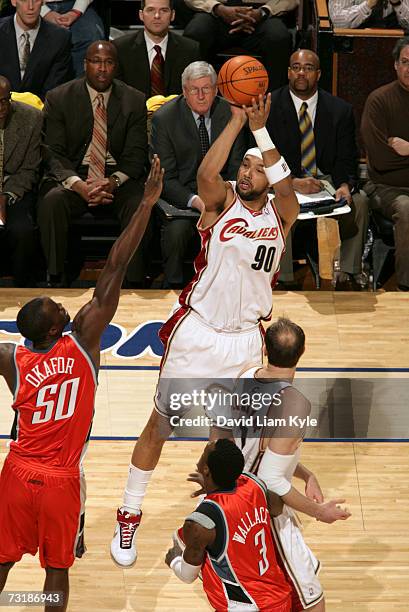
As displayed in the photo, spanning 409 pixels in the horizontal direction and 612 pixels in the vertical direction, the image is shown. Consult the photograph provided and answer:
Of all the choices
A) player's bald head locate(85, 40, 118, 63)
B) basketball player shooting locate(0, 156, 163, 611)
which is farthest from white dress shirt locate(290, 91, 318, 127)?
basketball player shooting locate(0, 156, 163, 611)

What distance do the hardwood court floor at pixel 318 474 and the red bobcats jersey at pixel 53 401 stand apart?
1.02 m

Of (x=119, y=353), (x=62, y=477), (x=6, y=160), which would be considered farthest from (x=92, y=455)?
(x=6, y=160)

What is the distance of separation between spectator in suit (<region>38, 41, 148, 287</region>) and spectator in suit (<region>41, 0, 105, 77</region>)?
1.08m

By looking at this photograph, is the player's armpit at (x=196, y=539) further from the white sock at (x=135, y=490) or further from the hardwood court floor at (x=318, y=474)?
the white sock at (x=135, y=490)

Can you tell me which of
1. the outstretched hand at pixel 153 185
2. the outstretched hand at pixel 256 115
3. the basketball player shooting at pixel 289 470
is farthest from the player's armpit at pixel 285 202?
the basketball player shooting at pixel 289 470

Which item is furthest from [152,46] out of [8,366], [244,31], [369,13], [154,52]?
[8,366]

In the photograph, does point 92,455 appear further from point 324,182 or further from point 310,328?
point 324,182

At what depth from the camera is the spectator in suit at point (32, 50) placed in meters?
9.78

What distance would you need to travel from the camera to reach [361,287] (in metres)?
9.45

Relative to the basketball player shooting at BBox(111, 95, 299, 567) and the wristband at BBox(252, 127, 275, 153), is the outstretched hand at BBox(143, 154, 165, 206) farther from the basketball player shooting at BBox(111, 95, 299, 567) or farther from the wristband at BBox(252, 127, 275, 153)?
the wristband at BBox(252, 127, 275, 153)

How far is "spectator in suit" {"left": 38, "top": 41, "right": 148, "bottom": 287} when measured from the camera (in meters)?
9.12

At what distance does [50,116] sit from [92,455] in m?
3.17

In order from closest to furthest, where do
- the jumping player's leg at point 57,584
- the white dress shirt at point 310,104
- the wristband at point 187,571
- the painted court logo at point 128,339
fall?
the wristband at point 187,571
the jumping player's leg at point 57,584
the painted court logo at point 128,339
the white dress shirt at point 310,104

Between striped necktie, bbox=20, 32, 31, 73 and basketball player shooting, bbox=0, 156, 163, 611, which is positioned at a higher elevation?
striped necktie, bbox=20, 32, 31, 73
